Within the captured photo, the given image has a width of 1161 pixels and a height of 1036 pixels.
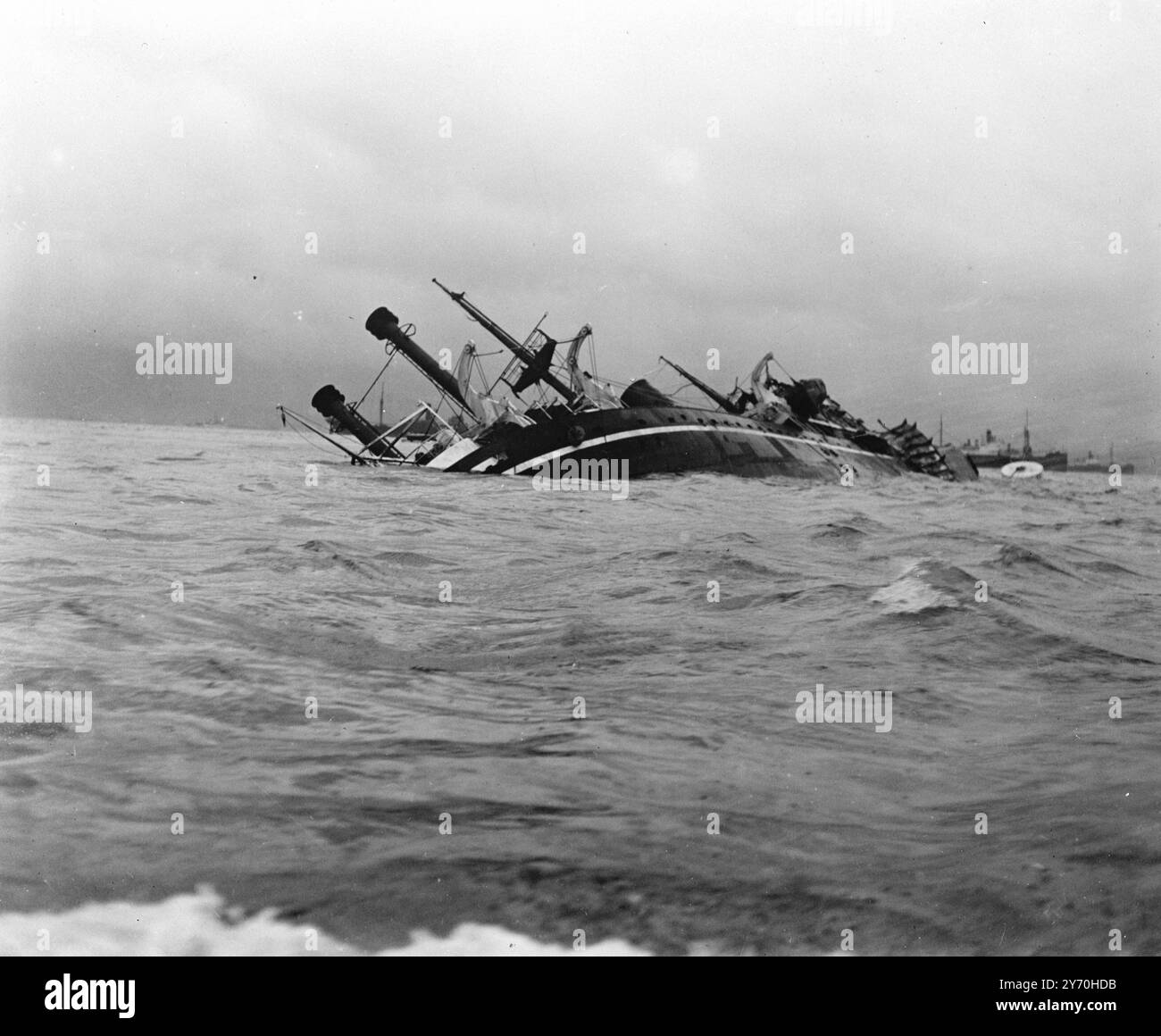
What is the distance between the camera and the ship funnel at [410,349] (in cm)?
3444

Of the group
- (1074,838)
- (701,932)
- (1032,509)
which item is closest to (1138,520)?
(1032,509)

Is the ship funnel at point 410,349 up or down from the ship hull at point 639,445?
up

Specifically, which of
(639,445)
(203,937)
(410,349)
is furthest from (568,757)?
(410,349)

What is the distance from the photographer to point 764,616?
9.73 metres

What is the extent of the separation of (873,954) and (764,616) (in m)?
5.89

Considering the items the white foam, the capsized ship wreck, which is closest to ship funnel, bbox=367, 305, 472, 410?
the capsized ship wreck

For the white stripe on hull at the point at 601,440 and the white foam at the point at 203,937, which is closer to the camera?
the white foam at the point at 203,937

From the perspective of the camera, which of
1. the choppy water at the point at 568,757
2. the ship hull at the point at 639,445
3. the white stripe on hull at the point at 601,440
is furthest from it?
the ship hull at the point at 639,445

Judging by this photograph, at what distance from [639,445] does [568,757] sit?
2964 centimetres

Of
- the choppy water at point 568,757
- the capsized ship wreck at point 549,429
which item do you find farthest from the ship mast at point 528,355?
the choppy water at point 568,757

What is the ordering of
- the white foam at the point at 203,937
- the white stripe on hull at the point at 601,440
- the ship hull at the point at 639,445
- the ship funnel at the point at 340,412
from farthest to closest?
1. the ship funnel at the point at 340,412
2. the ship hull at the point at 639,445
3. the white stripe on hull at the point at 601,440
4. the white foam at the point at 203,937

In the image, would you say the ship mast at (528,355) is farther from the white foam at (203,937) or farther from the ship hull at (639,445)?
the white foam at (203,937)

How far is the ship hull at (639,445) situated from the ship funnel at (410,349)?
2622 millimetres
